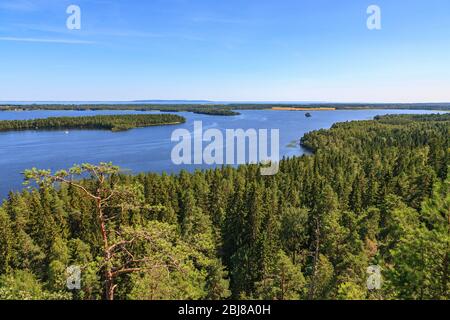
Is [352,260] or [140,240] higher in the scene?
[140,240]

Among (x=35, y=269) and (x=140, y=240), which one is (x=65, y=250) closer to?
(x=35, y=269)

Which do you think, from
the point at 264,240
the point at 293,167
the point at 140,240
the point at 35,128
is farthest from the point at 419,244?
the point at 35,128

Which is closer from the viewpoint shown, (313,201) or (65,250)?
(65,250)

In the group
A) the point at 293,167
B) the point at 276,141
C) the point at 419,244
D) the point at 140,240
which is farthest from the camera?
the point at 276,141
